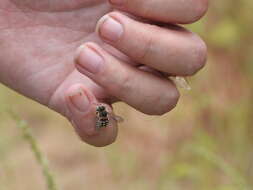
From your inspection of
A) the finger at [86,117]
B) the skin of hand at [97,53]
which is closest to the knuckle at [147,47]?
the skin of hand at [97,53]

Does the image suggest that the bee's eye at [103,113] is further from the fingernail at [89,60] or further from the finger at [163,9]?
the finger at [163,9]

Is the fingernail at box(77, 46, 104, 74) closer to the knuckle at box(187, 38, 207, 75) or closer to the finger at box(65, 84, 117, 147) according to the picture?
the finger at box(65, 84, 117, 147)

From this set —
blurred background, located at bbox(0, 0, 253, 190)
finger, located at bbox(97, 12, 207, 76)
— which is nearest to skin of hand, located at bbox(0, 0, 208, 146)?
finger, located at bbox(97, 12, 207, 76)

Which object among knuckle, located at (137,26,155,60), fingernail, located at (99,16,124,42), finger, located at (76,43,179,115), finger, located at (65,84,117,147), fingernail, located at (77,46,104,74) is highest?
fingernail, located at (99,16,124,42)

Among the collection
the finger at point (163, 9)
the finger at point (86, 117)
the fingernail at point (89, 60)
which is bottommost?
the finger at point (86, 117)

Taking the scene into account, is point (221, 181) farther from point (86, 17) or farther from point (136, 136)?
point (86, 17)
